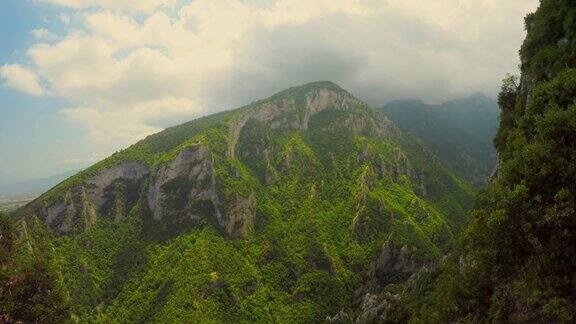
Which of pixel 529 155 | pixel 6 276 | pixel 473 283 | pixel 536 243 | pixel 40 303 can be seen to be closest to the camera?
pixel 536 243

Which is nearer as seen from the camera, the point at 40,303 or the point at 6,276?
the point at 6,276

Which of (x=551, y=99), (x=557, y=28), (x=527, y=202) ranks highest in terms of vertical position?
(x=557, y=28)

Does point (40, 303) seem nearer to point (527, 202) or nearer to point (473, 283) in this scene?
point (473, 283)

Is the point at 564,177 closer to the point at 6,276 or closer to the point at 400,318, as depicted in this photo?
the point at 6,276

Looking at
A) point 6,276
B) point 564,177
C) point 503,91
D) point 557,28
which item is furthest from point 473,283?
point 6,276

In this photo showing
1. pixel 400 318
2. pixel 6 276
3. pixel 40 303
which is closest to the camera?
pixel 6 276

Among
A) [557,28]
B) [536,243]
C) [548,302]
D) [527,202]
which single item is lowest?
[548,302]

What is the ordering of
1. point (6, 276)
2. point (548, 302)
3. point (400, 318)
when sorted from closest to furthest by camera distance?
point (548, 302), point (6, 276), point (400, 318)

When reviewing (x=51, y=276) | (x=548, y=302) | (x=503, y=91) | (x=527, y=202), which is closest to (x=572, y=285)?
(x=548, y=302)

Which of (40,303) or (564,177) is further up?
(564,177)
